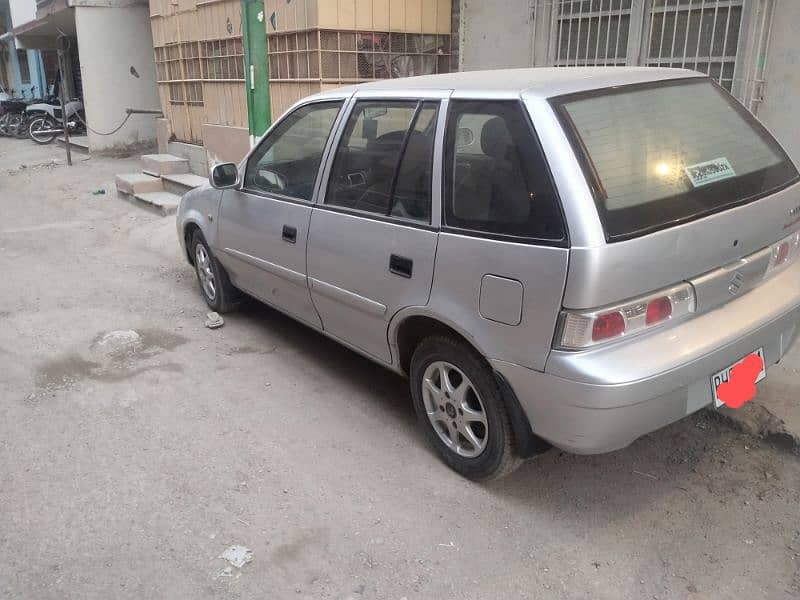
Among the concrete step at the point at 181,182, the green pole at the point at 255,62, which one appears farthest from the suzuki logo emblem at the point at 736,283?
the concrete step at the point at 181,182

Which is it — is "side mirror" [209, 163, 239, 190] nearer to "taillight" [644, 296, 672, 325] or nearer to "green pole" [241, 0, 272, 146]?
"taillight" [644, 296, 672, 325]

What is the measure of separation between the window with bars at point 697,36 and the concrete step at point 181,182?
613 centimetres

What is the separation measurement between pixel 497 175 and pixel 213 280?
125 inches

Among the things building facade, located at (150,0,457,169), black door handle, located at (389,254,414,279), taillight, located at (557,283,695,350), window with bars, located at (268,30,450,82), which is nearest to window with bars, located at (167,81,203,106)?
building facade, located at (150,0,457,169)

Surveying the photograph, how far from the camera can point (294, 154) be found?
13.8ft

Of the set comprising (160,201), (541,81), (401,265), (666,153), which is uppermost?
(541,81)

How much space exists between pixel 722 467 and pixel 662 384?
3.42 feet

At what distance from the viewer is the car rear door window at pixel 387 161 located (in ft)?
10.5

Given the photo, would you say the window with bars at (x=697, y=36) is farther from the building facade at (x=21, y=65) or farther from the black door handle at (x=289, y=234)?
the building facade at (x=21, y=65)

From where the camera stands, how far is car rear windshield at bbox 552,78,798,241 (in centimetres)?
262

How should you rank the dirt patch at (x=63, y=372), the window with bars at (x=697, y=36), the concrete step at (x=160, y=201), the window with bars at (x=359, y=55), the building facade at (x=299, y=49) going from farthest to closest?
the concrete step at (x=160, y=201) → the window with bars at (x=359, y=55) → the building facade at (x=299, y=49) → the window with bars at (x=697, y=36) → the dirt patch at (x=63, y=372)

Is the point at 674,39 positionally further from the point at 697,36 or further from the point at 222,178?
the point at 222,178

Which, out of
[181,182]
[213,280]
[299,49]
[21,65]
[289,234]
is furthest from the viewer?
[21,65]

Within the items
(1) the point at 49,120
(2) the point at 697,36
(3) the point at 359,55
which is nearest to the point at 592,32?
(2) the point at 697,36
